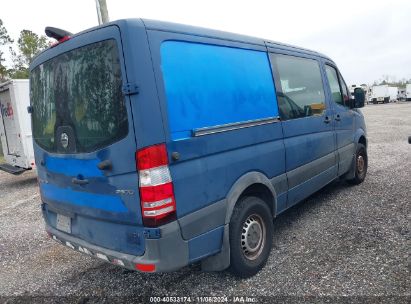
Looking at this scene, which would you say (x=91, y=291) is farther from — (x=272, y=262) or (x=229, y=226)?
(x=272, y=262)

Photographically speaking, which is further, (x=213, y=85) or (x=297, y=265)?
(x=297, y=265)

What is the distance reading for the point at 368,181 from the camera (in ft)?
21.3

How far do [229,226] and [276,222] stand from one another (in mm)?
1873

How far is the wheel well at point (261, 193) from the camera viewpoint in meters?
3.42

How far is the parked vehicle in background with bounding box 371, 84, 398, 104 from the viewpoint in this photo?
5181 cm

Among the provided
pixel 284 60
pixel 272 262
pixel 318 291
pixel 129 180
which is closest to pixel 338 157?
pixel 284 60

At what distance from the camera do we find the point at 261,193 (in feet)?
11.9

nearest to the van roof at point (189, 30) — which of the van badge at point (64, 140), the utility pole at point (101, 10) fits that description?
the van badge at point (64, 140)

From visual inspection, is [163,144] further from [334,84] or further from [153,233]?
[334,84]

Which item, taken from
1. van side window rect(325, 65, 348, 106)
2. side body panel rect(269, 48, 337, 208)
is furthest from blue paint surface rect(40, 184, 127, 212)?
van side window rect(325, 65, 348, 106)

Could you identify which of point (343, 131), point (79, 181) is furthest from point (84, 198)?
point (343, 131)

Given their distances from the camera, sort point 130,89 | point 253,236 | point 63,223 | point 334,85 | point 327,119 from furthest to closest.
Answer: point 334,85, point 327,119, point 253,236, point 63,223, point 130,89

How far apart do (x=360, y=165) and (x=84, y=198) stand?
16.6 feet

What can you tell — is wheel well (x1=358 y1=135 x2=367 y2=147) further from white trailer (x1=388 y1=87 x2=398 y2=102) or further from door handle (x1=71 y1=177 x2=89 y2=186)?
white trailer (x1=388 y1=87 x2=398 y2=102)
